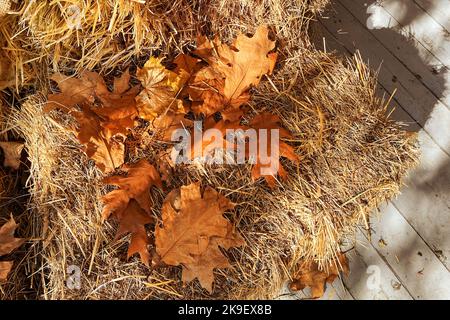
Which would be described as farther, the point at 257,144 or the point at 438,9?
the point at 438,9

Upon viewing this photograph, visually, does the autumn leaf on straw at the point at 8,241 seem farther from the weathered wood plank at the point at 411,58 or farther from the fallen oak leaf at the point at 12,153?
the weathered wood plank at the point at 411,58

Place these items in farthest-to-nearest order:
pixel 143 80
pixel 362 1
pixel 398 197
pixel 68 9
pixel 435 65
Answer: pixel 362 1 < pixel 435 65 < pixel 398 197 < pixel 143 80 < pixel 68 9

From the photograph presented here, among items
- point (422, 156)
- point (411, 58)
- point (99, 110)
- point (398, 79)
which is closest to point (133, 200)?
point (99, 110)

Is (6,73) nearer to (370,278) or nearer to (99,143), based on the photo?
(99,143)

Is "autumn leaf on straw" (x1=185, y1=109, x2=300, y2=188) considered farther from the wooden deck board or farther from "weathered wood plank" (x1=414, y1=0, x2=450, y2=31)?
"weathered wood plank" (x1=414, y1=0, x2=450, y2=31)

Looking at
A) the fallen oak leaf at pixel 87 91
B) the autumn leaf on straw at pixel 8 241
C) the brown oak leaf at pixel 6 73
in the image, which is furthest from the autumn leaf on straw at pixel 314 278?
the brown oak leaf at pixel 6 73
